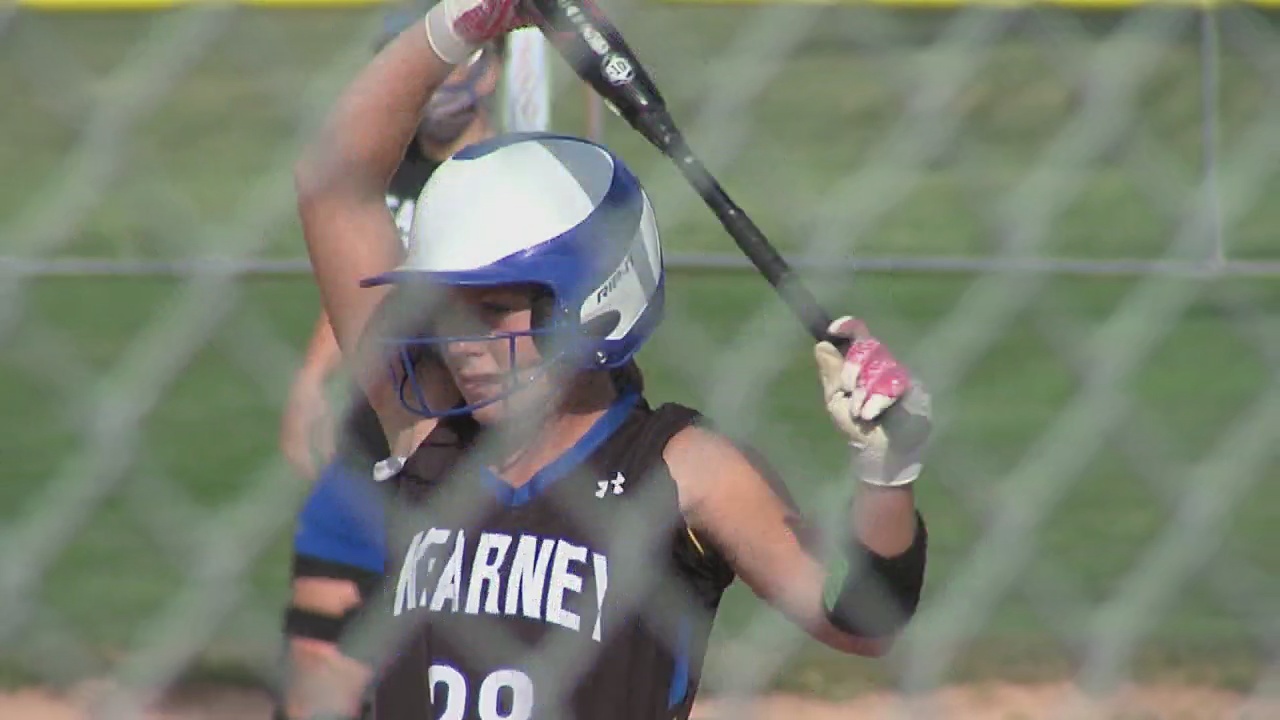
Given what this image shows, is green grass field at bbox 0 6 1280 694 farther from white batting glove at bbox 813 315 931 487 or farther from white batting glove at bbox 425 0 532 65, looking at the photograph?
white batting glove at bbox 813 315 931 487

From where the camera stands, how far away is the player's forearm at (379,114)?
2428mm

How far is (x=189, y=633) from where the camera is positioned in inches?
Result: 92.9

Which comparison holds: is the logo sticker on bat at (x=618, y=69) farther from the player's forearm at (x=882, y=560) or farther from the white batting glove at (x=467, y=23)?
the player's forearm at (x=882, y=560)

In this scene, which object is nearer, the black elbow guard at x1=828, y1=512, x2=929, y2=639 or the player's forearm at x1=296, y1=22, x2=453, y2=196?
the black elbow guard at x1=828, y1=512, x2=929, y2=639

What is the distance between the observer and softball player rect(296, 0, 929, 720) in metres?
2.33

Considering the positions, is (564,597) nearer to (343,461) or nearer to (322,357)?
(343,461)

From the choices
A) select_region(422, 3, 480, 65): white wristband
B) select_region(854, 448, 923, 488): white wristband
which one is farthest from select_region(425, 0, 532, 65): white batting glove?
select_region(854, 448, 923, 488): white wristband

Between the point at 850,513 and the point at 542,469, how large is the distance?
0.44 metres

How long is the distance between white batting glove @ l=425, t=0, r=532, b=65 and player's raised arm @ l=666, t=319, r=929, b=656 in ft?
1.59

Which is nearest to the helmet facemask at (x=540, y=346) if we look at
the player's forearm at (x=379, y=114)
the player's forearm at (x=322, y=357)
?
the player's forearm at (x=379, y=114)

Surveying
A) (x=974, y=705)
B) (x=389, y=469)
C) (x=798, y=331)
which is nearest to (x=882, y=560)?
(x=389, y=469)

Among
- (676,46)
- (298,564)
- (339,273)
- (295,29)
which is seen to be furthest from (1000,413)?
(339,273)

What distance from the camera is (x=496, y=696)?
2.37 m

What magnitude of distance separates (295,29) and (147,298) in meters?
1.18
